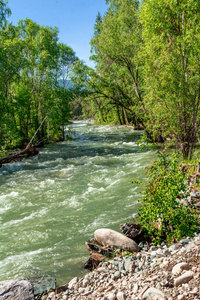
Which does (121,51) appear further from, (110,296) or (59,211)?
(110,296)

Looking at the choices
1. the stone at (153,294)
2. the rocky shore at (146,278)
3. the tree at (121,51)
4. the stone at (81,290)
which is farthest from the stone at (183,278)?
the tree at (121,51)

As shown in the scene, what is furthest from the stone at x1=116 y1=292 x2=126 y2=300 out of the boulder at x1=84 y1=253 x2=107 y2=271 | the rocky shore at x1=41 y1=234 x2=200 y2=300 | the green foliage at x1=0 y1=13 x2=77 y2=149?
the green foliage at x1=0 y1=13 x2=77 y2=149

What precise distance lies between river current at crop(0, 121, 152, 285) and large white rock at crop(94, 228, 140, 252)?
0.59 m

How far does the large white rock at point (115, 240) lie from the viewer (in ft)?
18.8

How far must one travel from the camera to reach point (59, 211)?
29.7 feet

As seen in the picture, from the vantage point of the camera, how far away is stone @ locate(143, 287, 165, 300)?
11.7ft

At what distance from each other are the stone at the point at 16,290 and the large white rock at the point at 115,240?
2157 millimetres

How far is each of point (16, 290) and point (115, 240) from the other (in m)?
2.60

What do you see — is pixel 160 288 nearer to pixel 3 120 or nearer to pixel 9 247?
pixel 9 247

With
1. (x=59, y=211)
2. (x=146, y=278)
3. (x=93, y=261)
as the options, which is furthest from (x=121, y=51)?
(x=146, y=278)

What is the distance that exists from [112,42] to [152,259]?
57.4ft

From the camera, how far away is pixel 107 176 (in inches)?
520

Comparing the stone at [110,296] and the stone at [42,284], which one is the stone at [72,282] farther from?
the stone at [110,296]

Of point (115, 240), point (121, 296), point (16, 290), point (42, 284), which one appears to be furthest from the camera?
point (115, 240)
